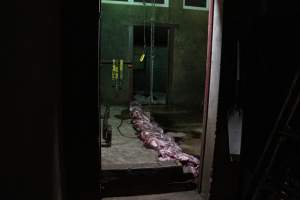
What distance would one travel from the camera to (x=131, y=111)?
454 inches

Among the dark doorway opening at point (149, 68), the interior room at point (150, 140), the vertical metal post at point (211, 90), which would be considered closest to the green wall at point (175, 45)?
the dark doorway opening at point (149, 68)

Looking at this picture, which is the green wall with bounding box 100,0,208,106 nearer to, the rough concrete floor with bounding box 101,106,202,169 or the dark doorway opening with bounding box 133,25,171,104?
the rough concrete floor with bounding box 101,106,202,169

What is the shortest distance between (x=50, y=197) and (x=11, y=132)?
109 cm

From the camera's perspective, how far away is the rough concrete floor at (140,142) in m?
6.79

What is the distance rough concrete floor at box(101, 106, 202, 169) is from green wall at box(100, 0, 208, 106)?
950 mm

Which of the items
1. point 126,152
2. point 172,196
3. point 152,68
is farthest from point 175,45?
point 172,196

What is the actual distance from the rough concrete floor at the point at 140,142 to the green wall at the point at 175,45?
95 cm

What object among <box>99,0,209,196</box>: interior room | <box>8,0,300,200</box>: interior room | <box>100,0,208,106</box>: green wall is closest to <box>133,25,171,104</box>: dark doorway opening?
<box>99,0,209,196</box>: interior room

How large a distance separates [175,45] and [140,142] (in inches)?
307

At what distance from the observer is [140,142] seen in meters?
8.16

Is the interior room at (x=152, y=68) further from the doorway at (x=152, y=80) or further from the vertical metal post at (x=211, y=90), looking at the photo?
the vertical metal post at (x=211, y=90)

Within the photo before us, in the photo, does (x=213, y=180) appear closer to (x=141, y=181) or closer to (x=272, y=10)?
(x=141, y=181)

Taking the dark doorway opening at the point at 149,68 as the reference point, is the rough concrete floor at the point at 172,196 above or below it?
below

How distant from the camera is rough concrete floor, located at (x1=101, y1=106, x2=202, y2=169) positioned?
6.79 metres
